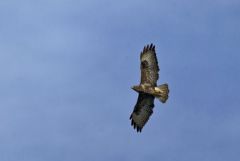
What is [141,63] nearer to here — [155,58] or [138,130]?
[155,58]

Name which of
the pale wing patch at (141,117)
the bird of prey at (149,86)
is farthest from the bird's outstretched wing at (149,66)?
the pale wing patch at (141,117)

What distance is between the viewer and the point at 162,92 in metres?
37.6

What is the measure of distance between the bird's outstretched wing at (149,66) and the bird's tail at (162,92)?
0.49 m

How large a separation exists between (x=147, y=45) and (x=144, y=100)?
3.32m

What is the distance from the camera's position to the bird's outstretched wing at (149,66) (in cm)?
3800

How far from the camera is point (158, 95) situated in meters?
37.9

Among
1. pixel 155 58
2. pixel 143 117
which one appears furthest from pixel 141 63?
pixel 143 117

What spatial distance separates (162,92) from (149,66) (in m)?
1.77

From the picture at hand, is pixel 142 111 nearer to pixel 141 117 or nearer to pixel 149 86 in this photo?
pixel 141 117

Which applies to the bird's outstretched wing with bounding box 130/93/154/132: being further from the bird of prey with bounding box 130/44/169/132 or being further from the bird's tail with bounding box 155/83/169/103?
the bird's tail with bounding box 155/83/169/103

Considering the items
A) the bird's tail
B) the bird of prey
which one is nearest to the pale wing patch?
the bird of prey

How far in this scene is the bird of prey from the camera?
37.7 metres

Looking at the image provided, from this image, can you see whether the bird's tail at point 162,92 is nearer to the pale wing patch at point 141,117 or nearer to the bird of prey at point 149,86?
the bird of prey at point 149,86

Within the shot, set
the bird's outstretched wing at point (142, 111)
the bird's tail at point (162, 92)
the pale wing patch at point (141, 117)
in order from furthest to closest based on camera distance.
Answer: the pale wing patch at point (141, 117), the bird's outstretched wing at point (142, 111), the bird's tail at point (162, 92)
